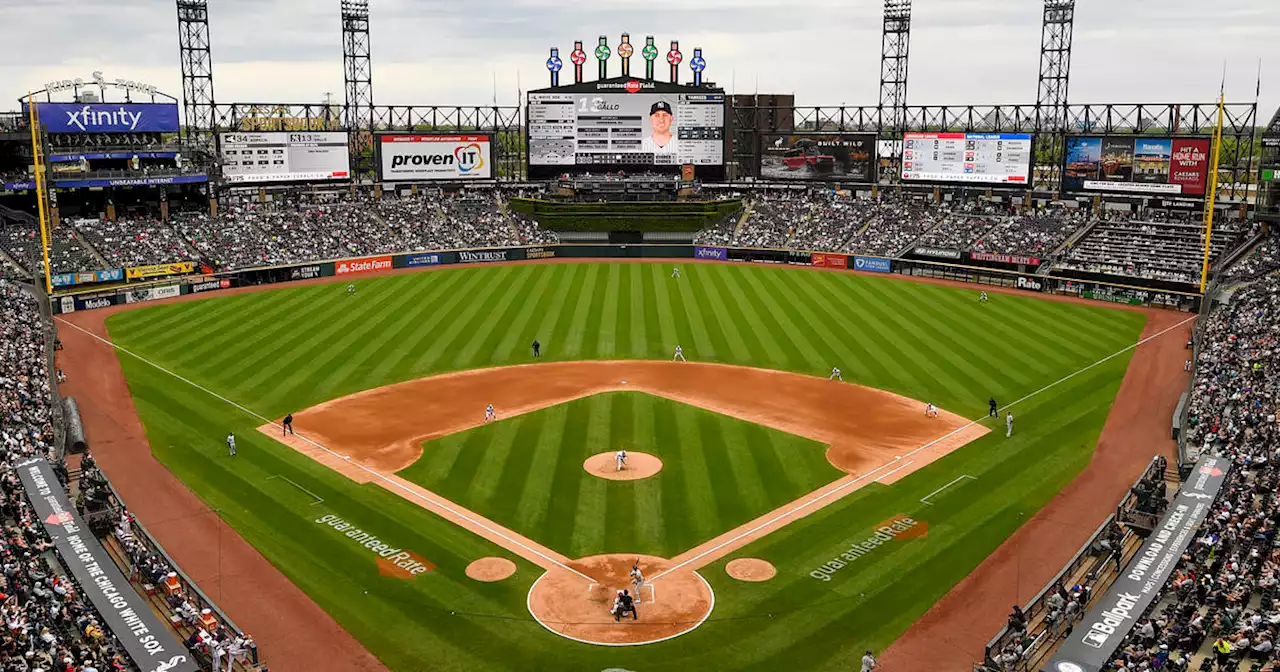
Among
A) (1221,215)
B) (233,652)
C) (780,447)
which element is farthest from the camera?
(1221,215)

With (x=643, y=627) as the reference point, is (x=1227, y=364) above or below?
above

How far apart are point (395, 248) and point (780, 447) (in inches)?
2078

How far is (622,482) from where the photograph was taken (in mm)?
30906

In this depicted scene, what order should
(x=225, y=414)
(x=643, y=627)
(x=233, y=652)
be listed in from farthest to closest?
(x=225, y=414) < (x=643, y=627) < (x=233, y=652)

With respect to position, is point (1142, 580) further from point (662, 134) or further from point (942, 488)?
point (662, 134)

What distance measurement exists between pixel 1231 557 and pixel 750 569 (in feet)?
37.9

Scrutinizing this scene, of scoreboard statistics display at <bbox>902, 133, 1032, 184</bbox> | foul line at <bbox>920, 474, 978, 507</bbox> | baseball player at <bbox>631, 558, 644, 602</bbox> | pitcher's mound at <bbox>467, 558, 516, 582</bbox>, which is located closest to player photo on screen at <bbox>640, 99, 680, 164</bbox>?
scoreboard statistics display at <bbox>902, 133, 1032, 184</bbox>

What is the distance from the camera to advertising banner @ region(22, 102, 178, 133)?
68000mm

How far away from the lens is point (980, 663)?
68.3ft

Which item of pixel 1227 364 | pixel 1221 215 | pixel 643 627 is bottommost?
pixel 643 627

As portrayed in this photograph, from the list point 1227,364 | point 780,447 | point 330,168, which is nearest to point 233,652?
point 780,447

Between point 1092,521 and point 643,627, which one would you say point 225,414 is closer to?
point 643,627

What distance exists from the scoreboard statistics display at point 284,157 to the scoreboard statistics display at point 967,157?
51.3 metres

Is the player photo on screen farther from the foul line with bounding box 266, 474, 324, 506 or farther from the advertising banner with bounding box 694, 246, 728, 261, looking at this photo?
the foul line with bounding box 266, 474, 324, 506
